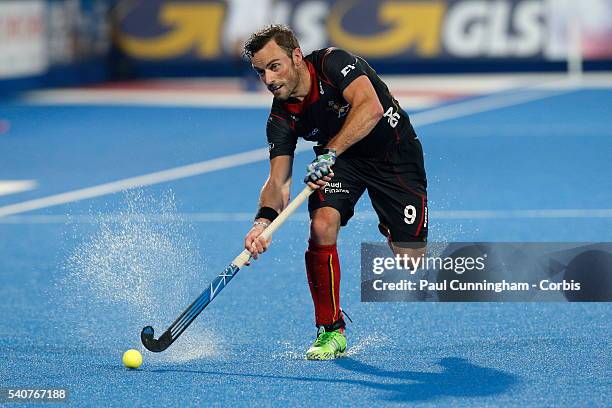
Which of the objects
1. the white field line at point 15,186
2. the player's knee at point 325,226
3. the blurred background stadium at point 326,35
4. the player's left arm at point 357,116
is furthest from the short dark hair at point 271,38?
the blurred background stadium at point 326,35

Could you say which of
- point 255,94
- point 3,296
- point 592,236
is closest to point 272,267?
point 3,296

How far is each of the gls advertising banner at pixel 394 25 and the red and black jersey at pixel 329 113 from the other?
17.0 meters

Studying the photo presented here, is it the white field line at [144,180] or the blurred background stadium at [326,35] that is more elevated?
the blurred background stadium at [326,35]

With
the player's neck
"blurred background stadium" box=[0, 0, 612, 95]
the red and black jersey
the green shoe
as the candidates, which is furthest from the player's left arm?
"blurred background stadium" box=[0, 0, 612, 95]

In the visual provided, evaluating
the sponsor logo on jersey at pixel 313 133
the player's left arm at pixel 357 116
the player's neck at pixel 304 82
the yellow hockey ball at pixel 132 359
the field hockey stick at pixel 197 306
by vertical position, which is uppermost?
the player's neck at pixel 304 82

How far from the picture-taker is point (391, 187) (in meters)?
6.83

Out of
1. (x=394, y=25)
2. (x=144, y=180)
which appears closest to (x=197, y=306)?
(x=144, y=180)

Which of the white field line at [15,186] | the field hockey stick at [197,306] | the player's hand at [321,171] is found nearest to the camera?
the player's hand at [321,171]

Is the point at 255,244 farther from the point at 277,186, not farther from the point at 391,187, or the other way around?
the point at 391,187

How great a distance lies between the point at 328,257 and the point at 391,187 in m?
0.54

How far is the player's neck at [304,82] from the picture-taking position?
6402 millimetres

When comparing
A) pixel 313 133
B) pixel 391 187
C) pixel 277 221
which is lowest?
pixel 277 221

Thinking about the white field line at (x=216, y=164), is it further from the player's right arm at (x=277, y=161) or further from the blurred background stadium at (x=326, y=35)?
the player's right arm at (x=277, y=161)

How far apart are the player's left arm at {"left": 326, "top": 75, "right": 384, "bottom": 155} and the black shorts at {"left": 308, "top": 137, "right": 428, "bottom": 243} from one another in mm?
423
